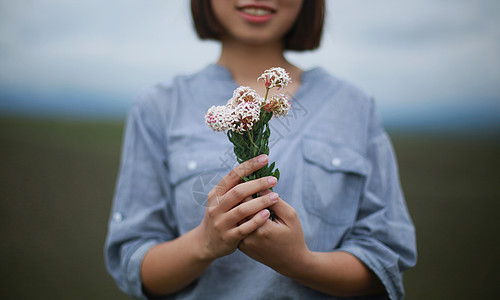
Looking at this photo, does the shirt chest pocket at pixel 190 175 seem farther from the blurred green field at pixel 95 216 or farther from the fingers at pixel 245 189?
the blurred green field at pixel 95 216

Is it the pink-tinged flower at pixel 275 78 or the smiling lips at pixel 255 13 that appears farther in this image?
the smiling lips at pixel 255 13

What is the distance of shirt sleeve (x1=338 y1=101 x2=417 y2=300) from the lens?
2.88 ft

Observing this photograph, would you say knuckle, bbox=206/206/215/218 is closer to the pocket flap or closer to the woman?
the woman

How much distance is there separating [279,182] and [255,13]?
1.24 ft

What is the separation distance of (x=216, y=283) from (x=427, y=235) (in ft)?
6.97

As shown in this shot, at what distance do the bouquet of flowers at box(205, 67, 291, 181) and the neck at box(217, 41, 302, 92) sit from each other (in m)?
0.36

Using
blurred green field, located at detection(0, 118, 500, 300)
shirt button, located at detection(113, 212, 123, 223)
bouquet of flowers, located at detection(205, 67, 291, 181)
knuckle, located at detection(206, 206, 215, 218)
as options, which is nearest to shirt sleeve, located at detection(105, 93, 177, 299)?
shirt button, located at detection(113, 212, 123, 223)

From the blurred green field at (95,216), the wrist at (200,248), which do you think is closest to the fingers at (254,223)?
the wrist at (200,248)

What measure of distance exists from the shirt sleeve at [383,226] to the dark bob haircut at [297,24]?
0.27 m

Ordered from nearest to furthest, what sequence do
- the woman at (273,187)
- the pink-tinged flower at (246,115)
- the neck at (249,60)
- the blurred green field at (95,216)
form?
the pink-tinged flower at (246,115)
the woman at (273,187)
the neck at (249,60)
the blurred green field at (95,216)

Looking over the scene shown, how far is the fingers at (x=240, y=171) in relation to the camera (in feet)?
1.95

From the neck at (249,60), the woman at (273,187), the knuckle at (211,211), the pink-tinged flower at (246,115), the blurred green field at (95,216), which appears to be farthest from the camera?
the blurred green field at (95,216)

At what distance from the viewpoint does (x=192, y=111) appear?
969mm

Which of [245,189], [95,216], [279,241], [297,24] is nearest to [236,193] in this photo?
[245,189]
